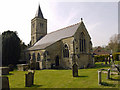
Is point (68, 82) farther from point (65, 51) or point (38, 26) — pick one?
point (38, 26)

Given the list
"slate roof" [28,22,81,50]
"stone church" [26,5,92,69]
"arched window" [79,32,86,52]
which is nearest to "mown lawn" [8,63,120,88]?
"stone church" [26,5,92,69]

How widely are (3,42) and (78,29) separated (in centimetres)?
2029

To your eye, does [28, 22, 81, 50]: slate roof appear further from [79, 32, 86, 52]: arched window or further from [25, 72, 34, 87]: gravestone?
[25, 72, 34, 87]: gravestone

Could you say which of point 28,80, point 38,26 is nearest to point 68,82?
point 28,80

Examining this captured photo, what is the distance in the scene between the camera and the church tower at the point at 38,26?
35312 millimetres

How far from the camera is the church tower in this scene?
116 ft

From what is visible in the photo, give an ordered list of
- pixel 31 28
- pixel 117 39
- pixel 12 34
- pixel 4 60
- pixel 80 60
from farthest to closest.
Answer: pixel 117 39 → pixel 31 28 → pixel 12 34 → pixel 4 60 → pixel 80 60

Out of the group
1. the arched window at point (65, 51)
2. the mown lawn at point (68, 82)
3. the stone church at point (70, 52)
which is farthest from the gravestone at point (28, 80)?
the arched window at point (65, 51)

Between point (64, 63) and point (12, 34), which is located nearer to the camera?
point (64, 63)

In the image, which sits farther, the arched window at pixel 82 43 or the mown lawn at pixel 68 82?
the arched window at pixel 82 43

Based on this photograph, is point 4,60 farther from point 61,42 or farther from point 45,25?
point 45,25

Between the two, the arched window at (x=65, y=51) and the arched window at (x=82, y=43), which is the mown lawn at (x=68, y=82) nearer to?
the arched window at (x=82, y=43)

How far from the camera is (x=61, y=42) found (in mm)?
21781

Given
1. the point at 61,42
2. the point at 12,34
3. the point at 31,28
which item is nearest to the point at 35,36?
the point at 31,28
